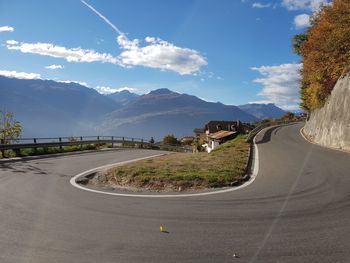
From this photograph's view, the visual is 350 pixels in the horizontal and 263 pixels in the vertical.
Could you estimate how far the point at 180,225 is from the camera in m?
7.42

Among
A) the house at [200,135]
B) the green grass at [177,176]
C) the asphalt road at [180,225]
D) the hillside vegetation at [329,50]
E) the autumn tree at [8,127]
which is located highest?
the hillside vegetation at [329,50]

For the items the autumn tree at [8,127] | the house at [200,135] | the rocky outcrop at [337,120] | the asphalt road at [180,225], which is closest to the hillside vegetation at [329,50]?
the rocky outcrop at [337,120]

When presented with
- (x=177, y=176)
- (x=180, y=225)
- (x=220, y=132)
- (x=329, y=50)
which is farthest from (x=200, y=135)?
(x=180, y=225)

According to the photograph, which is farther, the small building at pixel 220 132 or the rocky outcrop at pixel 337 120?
the small building at pixel 220 132

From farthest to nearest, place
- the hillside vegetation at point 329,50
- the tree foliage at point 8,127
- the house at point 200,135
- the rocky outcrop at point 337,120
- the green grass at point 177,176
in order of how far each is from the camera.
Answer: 1. the house at point 200,135
2. the tree foliage at point 8,127
3. the hillside vegetation at point 329,50
4. the rocky outcrop at point 337,120
5. the green grass at point 177,176

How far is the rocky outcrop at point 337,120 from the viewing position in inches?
992

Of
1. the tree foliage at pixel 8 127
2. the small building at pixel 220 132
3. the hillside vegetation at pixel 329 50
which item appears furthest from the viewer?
the small building at pixel 220 132

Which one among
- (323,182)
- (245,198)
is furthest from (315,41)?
(245,198)

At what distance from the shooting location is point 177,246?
625 cm

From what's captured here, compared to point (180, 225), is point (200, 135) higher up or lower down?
higher up

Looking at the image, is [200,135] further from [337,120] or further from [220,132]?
[337,120]

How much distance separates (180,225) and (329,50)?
25.2 m

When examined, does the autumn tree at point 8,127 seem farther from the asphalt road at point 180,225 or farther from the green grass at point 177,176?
the asphalt road at point 180,225

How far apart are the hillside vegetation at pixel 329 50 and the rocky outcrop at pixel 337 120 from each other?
132 centimetres
